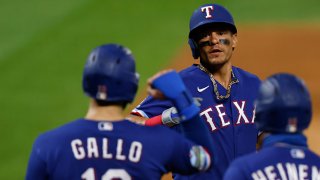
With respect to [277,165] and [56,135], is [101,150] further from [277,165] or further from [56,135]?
[277,165]

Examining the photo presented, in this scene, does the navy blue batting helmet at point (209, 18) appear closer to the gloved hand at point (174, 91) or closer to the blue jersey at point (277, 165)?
the gloved hand at point (174, 91)

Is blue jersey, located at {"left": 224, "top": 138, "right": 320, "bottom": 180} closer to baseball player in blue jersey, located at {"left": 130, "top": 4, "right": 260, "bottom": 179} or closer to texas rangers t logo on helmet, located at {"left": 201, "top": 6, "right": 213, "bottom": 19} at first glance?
baseball player in blue jersey, located at {"left": 130, "top": 4, "right": 260, "bottom": 179}

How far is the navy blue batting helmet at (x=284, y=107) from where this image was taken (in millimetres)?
3855

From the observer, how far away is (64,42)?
1443 centimetres

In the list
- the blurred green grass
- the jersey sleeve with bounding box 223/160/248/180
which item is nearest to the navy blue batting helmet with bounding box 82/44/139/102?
the jersey sleeve with bounding box 223/160/248/180

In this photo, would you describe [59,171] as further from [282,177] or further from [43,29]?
[43,29]

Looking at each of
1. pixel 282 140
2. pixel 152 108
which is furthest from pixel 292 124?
pixel 152 108

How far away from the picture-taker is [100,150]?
4.07m

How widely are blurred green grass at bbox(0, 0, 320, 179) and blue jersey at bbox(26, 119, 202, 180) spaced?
6124mm

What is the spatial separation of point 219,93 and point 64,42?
8.87 metres

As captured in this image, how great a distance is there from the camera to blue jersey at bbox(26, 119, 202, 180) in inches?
160

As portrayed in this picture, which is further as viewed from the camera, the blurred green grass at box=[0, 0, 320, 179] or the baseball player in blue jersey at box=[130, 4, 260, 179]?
the blurred green grass at box=[0, 0, 320, 179]

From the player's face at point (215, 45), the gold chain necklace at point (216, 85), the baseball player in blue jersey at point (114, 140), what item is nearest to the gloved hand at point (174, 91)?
the baseball player in blue jersey at point (114, 140)

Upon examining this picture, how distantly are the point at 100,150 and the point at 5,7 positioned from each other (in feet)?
40.5
